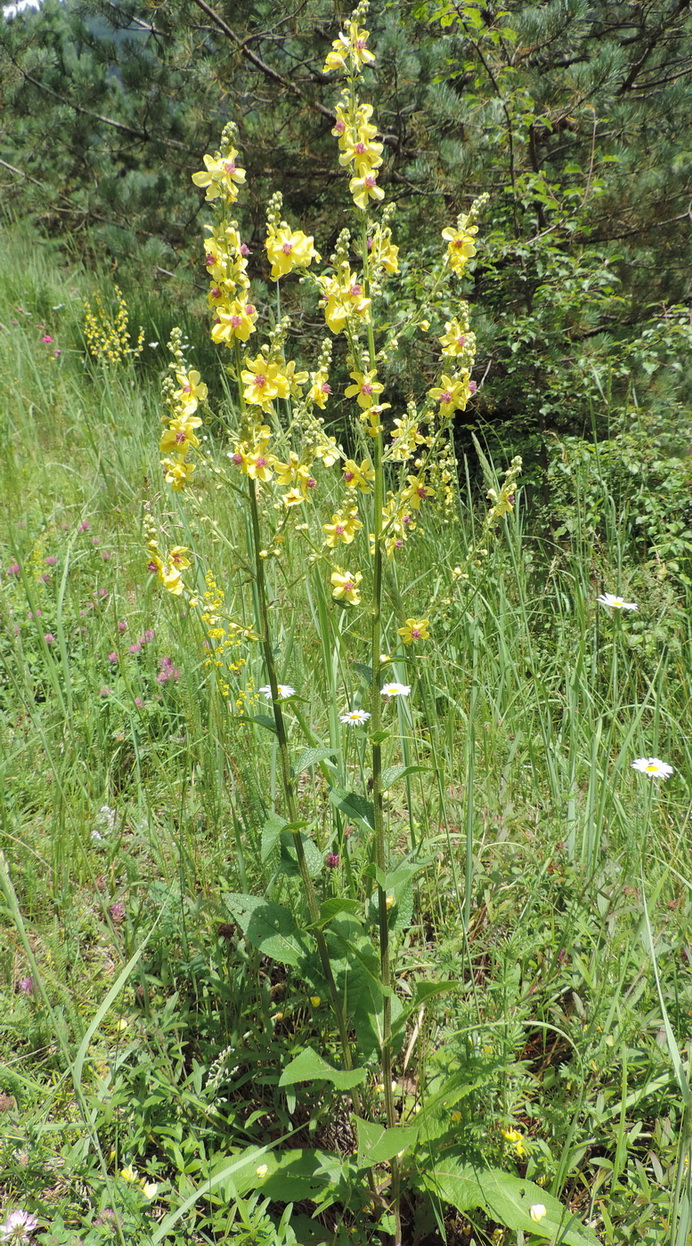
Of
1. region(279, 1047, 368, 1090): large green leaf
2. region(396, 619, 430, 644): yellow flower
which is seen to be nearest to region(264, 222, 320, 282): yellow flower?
region(396, 619, 430, 644): yellow flower

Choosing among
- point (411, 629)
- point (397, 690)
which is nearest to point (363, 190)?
point (411, 629)

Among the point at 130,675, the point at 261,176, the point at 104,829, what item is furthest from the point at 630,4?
the point at 104,829

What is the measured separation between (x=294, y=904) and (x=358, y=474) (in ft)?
2.75

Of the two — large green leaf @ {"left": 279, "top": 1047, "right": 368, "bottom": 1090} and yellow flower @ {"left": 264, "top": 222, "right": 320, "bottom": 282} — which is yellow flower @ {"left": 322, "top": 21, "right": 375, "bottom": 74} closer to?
yellow flower @ {"left": 264, "top": 222, "right": 320, "bottom": 282}

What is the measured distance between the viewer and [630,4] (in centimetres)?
373

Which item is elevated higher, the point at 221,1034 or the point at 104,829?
the point at 104,829

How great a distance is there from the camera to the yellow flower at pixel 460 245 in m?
1.26

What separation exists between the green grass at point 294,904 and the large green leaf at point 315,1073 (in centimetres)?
13

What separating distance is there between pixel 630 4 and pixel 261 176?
221 cm

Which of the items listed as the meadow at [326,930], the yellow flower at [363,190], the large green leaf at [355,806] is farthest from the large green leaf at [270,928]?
the yellow flower at [363,190]

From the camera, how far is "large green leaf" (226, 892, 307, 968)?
1184mm

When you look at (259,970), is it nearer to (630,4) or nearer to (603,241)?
(603,241)

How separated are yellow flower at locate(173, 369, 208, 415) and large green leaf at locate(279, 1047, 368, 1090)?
99 centimetres

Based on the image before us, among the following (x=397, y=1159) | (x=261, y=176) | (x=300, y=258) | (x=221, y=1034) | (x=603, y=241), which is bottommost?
(x=397, y=1159)
